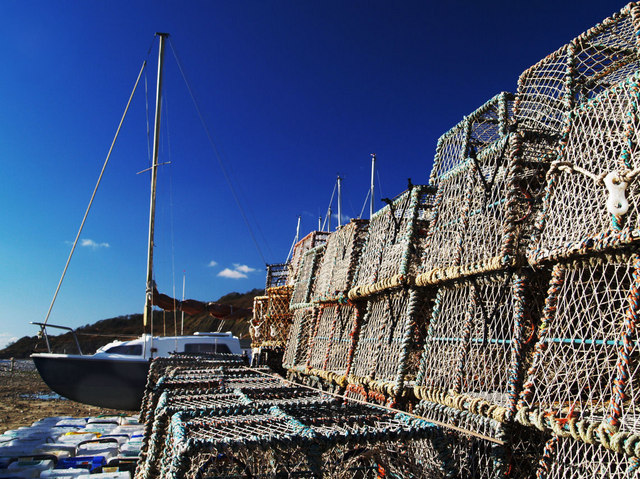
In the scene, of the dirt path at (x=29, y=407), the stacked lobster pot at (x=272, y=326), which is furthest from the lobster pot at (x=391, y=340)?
the dirt path at (x=29, y=407)

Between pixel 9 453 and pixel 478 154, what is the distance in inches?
246

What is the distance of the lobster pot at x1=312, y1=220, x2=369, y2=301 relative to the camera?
18.5 ft

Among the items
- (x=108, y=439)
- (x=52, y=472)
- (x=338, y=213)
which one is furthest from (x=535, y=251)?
(x=338, y=213)

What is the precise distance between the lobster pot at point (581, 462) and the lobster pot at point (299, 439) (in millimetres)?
550

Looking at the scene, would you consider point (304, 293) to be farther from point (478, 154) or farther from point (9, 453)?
point (478, 154)

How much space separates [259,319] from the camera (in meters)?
11.2

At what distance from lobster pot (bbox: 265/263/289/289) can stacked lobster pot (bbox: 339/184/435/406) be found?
6723 millimetres

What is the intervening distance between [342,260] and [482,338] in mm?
3184

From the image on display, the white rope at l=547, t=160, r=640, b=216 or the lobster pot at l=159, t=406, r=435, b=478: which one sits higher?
the white rope at l=547, t=160, r=640, b=216

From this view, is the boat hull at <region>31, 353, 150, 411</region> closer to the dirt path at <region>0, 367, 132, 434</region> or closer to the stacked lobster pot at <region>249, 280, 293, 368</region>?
the dirt path at <region>0, 367, 132, 434</region>

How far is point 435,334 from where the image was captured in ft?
11.2

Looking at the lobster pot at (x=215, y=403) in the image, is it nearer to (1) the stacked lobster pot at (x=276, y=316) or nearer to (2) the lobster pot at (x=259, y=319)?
(1) the stacked lobster pot at (x=276, y=316)

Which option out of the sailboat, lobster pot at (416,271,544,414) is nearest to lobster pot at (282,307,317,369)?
lobster pot at (416,271,544,414)

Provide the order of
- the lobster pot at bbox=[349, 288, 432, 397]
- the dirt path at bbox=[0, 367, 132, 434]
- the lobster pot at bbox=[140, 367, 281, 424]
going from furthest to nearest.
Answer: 1. the dirt path at bbox=[0, 367, 132, 434]
2. the lobster pot at bbox=[140, 367, 281, 424]
3. the lobster pot at bbox=[349, 288, 432, 397]
